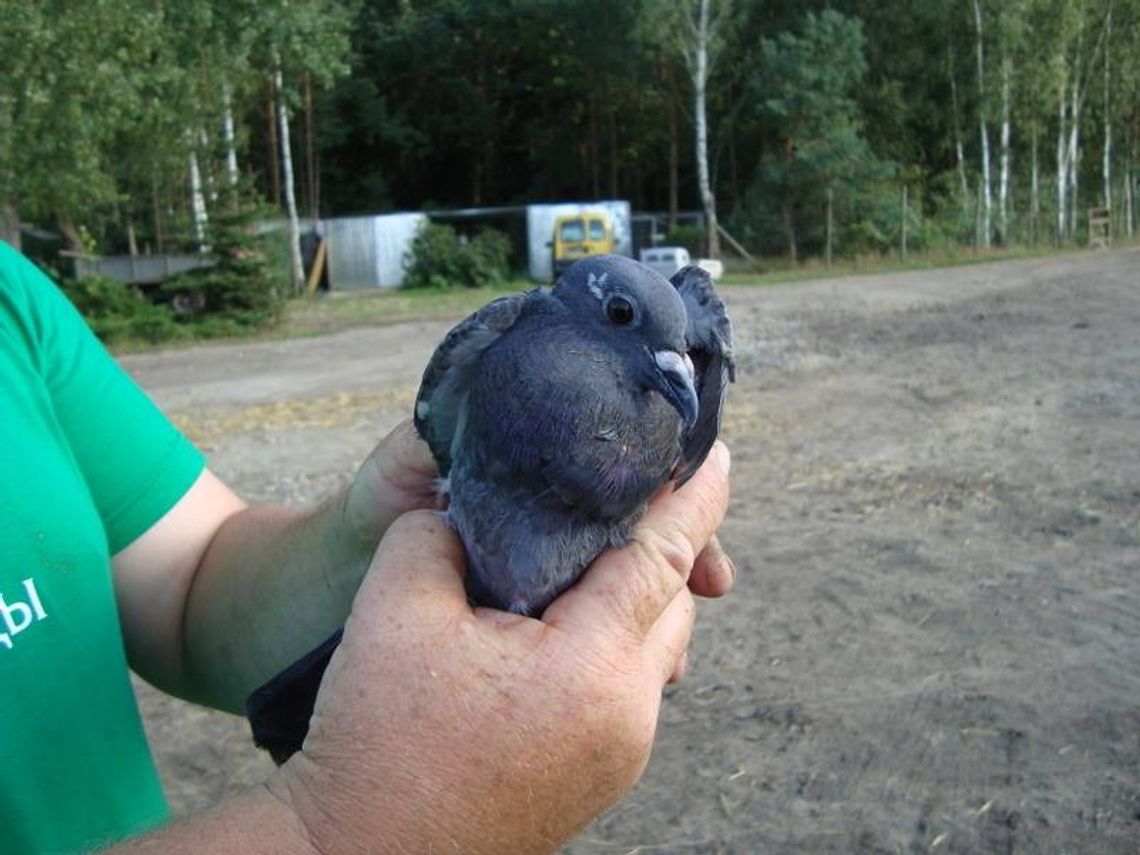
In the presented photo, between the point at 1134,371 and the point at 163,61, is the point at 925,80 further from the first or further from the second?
the point at 1134,371

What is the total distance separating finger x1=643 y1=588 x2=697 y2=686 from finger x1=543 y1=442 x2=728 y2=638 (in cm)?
3

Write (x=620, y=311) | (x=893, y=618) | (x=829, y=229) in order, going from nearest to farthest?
(x=620, y=311), (x=893, y=618), (x=829, y=229)

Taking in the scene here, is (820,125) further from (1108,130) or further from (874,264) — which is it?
(1108,130)

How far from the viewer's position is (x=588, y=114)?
47.4 meters

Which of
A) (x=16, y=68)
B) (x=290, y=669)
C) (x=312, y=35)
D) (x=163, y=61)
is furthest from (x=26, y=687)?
(x=312, y=35)

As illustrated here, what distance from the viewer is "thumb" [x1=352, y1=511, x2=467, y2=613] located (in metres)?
1.81

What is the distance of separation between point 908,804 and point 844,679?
43.2 inches

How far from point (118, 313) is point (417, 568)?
23995mm

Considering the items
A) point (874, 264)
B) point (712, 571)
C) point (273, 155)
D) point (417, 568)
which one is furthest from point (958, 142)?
point (417, 568)

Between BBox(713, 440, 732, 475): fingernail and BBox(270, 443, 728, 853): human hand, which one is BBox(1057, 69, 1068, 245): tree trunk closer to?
BBox(713, 440, 732, 475): fingernail

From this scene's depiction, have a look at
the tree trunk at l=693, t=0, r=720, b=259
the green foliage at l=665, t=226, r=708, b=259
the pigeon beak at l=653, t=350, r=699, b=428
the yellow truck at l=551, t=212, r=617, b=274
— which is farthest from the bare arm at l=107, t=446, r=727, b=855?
the green foliage at l=665, t=226, r=708, b=259

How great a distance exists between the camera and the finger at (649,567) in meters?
1.85

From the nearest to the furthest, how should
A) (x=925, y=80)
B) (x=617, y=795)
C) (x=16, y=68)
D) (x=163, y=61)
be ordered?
(x=617, y=795)
(x=16, y=68)
(x=163, y=61)
(x=925, y=80)

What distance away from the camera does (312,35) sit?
25828mm
